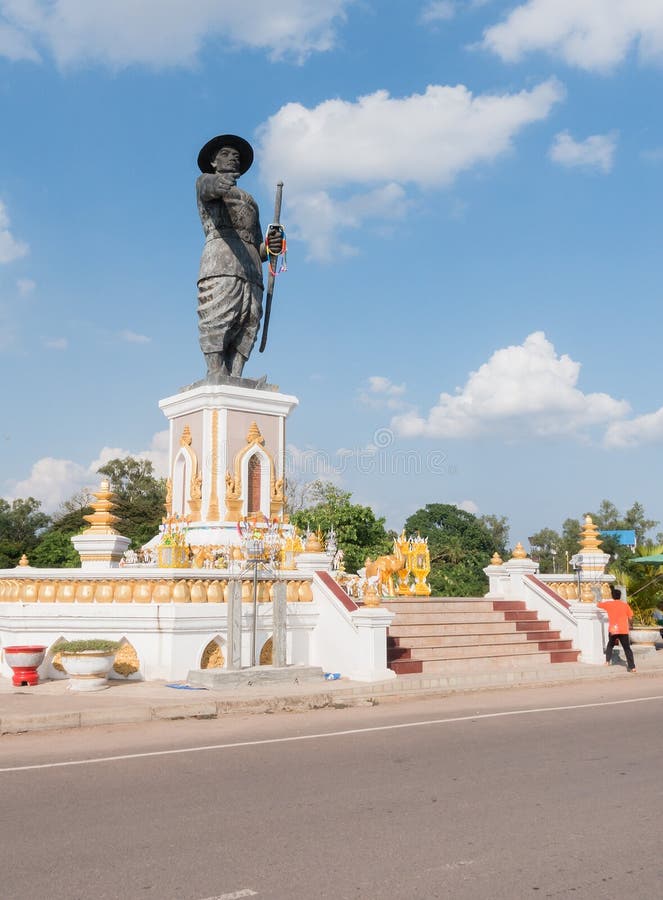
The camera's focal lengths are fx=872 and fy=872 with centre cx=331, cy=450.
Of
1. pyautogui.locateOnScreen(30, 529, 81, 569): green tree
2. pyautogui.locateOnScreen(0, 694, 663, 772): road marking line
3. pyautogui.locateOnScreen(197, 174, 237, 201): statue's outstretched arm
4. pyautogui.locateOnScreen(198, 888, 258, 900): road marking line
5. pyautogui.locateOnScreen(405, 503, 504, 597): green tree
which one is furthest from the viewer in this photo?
pyautogui.locateOnScreen(30, 529, 81, 569): green tree

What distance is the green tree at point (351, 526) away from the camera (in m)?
32.3

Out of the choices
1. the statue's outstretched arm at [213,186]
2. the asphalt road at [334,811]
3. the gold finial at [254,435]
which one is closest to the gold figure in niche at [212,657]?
the asphalt road at [334,811]

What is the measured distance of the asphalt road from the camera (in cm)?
459

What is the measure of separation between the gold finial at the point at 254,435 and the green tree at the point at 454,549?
10.1 m

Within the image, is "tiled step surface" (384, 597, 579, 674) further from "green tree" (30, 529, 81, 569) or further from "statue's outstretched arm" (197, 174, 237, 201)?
"green tree" (30, 529, 81, 569)

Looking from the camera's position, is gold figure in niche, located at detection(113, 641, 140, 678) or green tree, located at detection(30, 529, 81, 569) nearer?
gold figure in niche, located at detection(113, 641, 140, 678)

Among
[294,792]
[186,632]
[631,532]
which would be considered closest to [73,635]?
[186,632]

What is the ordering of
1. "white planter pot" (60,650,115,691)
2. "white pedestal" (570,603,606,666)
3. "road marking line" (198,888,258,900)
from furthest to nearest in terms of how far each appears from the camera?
"white pedestal" (570,603,606,666) → "white planter pot" (60,650,115,691) → "road marking line" (198,888,258,900)

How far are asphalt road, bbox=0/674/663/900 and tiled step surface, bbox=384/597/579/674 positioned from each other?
4635 mm

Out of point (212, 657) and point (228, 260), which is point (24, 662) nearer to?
point (212, 657)

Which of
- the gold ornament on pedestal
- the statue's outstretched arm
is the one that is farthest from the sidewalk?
the statue's outstretched arm

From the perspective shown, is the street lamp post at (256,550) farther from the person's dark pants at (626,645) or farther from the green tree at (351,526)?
the green tree at (351,526)

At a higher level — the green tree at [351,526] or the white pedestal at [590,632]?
the green tree at [351,526]

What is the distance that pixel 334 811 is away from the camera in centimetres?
596
